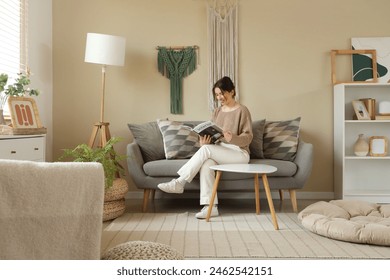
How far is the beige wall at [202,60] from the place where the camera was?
4.54 metres

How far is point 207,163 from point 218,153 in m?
0.13

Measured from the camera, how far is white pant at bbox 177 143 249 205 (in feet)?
11.9

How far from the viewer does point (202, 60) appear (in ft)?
15.1

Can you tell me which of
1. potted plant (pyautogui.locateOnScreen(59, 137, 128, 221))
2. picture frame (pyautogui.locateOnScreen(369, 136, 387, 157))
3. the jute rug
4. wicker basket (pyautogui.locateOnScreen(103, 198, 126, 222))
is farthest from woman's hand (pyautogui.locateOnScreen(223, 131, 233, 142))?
picture frame (pyautogui.locateOnScreen(369, 136, 387, 157))

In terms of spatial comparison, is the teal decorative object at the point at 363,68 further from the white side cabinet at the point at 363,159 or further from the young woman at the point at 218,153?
the young woman at the point at 218,153

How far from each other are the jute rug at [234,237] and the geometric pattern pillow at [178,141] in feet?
1.94

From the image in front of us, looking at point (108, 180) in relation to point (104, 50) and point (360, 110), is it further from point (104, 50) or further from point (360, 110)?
point (360, 110)

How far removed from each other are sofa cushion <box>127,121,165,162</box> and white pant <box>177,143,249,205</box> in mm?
526

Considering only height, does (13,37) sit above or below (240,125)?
above

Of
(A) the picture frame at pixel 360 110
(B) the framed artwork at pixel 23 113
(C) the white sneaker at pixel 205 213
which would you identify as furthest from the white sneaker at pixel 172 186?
(A) the picture frame at pixel 360 110

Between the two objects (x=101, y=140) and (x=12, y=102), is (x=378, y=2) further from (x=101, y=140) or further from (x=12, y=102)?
(x=12, y=102)

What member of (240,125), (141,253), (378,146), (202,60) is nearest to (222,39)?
(202,60)

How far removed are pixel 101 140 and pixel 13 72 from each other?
1.01 meters
